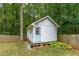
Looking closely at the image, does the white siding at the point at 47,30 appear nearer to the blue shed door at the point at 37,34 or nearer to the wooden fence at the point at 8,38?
the blue shed door at the point at 37,34

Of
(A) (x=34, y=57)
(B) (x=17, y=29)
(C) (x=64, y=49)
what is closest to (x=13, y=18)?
(B) (x=17, y=29)

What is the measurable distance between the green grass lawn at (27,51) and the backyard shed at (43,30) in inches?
3.0

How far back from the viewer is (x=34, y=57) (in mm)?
1072

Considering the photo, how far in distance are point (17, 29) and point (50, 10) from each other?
27cm

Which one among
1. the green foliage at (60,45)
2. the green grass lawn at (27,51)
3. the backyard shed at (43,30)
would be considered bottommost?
the green grass lawn at (27,51)

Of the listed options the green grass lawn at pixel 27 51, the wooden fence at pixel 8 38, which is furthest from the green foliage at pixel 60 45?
the wooden fence at pixel 8 38

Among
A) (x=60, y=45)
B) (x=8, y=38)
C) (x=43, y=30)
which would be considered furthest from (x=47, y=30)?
(x=8, y=38)

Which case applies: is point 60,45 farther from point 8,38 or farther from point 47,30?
point 8,38

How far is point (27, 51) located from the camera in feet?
3.56

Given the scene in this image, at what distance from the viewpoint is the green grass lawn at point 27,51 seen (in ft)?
3.51

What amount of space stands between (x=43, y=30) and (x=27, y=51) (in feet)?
0.63

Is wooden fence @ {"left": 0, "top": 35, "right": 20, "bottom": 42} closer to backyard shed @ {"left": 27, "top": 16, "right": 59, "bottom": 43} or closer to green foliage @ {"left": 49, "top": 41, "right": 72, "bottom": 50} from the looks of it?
backyard shed @ {"left": 27, "top": 16, "right": 59, "bottom": 43}

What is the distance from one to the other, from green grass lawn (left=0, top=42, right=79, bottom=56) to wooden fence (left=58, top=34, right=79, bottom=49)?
50mm

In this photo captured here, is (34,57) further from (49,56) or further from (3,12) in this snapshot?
(3,12)
